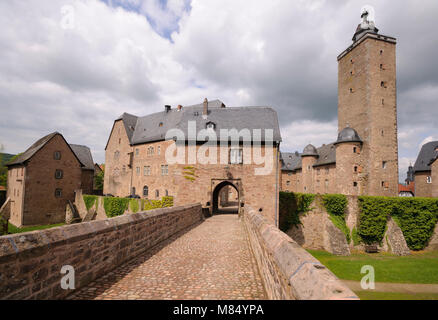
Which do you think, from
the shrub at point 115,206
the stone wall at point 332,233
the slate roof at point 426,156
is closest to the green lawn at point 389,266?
the stone wall at point 332,233

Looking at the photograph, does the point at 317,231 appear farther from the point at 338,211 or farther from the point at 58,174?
the point at 58,174

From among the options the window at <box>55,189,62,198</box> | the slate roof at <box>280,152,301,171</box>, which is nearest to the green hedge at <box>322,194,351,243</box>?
the slate roof at <box>280,152,301,171</box>

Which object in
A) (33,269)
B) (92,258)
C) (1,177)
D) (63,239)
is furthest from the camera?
(1,177)

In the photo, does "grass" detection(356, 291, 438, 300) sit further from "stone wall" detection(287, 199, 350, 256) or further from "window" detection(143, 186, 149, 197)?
"window" detection(143, 186, 149, 197)

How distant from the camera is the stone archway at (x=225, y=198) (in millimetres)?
17891

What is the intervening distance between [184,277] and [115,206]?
23036 millimetres

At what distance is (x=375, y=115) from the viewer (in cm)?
2722

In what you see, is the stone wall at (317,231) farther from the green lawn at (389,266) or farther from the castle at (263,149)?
the castle at (263,149)

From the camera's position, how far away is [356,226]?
66.9 feet

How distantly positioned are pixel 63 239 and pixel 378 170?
104 feet

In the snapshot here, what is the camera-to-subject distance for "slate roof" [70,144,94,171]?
3703cm

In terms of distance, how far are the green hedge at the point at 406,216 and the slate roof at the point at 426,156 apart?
19.7 metres

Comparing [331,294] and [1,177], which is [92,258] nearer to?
[331,294]
